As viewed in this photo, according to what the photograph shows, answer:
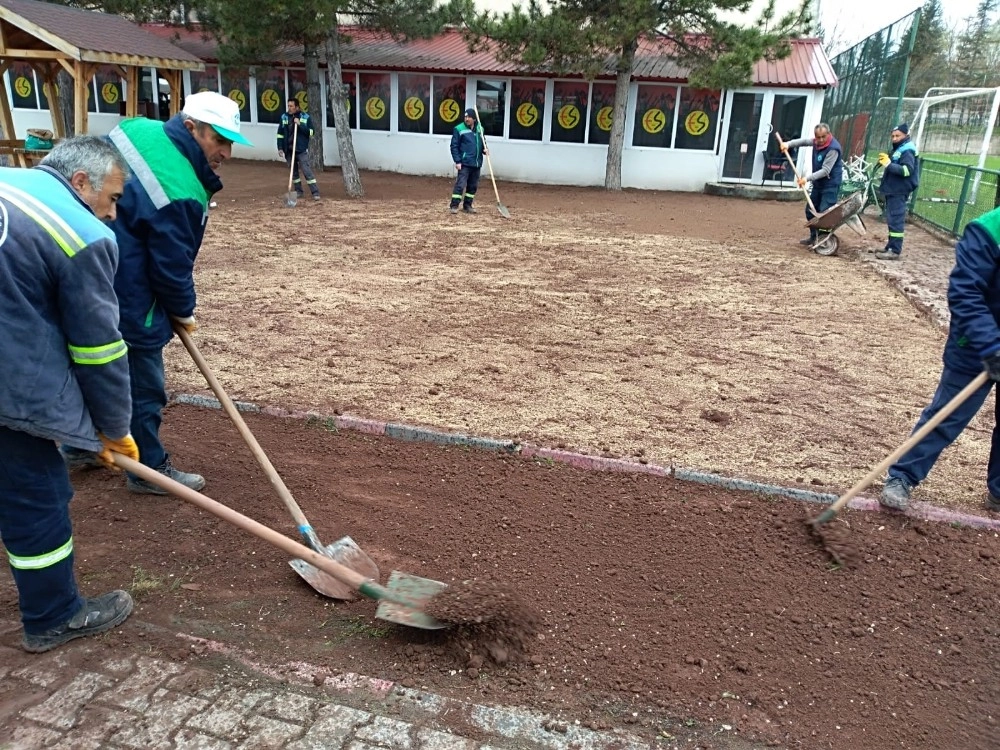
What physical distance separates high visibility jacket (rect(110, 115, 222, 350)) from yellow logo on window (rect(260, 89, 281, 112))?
18702 millimetres

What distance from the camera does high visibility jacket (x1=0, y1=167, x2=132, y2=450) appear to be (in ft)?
7.15

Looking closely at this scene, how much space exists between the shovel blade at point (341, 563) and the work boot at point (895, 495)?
99.3 inches

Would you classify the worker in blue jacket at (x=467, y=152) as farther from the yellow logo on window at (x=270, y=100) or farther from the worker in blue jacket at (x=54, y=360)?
the worker in blue jacket at (x=54, y=360)

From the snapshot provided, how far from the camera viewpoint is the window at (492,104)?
1836cm

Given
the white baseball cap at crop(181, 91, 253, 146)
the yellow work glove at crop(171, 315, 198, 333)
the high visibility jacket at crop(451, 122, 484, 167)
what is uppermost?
the white baseball cap at crop(181, 91, 253, 146)

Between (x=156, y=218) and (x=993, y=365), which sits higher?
(x=156, y=218)

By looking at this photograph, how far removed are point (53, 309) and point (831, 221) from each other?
9.79m

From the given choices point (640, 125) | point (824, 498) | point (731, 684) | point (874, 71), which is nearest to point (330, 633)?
point (731, 684)

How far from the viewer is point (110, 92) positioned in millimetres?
21672

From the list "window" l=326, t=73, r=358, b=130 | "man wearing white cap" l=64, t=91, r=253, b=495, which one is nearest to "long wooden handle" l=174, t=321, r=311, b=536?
"man wearing white cap" l=64, t=91, r=253, b=495

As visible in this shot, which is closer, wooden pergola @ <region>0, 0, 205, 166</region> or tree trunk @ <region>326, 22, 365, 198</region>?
wooden pergola @ <region>0, 0, 205, 166</region>

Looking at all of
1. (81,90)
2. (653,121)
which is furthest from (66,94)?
(653,121)

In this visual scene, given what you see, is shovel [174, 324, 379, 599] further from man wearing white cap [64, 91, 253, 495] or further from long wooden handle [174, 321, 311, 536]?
man wearing white cap [64, 91, 253, 495]

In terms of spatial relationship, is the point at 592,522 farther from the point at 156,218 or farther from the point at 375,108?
the point at 375,108
